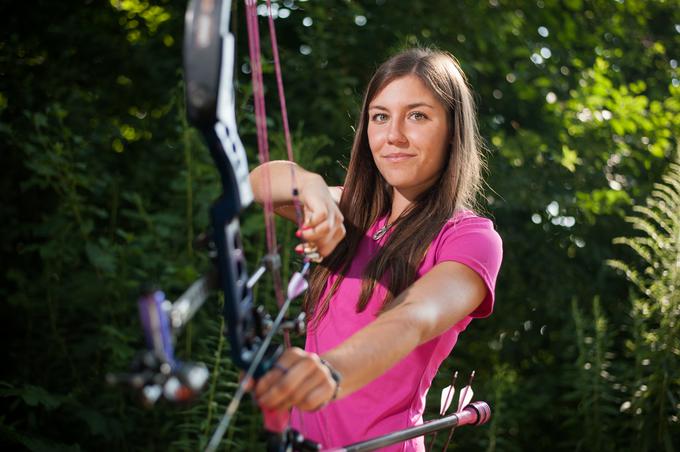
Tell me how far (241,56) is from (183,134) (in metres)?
0.94

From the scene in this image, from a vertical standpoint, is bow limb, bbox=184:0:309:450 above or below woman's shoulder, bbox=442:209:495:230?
above

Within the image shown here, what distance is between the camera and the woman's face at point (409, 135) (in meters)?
1.59

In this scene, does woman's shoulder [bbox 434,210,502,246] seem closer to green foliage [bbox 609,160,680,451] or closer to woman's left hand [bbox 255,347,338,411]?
woman's left hand [bbox 255,347,338,411]

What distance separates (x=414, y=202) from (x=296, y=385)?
2.74 feet

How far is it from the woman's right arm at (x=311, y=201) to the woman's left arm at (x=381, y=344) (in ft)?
0.52

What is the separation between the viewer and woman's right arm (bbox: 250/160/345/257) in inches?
49.4

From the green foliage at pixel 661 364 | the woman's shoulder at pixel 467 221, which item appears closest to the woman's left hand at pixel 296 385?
the woman's shoulder at pixel 467 221

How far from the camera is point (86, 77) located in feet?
13.0

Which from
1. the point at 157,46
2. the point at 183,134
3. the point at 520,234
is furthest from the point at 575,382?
the point at 157,46

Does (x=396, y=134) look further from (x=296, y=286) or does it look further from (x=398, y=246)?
(x=296, y=286)

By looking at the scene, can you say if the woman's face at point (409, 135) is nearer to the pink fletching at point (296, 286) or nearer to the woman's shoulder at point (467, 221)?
the woman's shoulder at point (467, 221)

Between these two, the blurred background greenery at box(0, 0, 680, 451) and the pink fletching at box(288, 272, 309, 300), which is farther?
the blurred background greenery at box(0, 0, 680, 451)

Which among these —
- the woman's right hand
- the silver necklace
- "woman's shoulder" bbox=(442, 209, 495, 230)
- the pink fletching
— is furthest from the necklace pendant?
the pink fletching

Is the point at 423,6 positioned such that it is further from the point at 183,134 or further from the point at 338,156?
the point at 183,134
